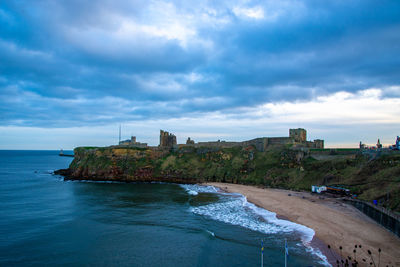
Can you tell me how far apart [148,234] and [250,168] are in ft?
145

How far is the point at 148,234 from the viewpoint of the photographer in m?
25.8

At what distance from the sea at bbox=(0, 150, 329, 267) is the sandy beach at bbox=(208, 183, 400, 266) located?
5.75 feet

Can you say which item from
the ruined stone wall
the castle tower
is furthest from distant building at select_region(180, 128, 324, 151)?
the ruined stone wall

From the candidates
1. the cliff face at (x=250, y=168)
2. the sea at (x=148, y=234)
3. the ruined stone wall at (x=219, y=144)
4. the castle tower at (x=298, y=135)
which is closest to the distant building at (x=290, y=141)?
the castle tower at (x=298, y=135)

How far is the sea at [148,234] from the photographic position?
65.4ft

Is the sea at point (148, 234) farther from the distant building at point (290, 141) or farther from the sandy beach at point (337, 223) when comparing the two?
the distant building at point (290, 141)

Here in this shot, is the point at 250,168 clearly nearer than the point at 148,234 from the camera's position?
No

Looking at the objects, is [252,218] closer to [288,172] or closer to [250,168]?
[288,172]

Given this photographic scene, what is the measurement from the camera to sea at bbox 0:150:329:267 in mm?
19922

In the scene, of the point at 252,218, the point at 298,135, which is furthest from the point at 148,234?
the point at 298,135

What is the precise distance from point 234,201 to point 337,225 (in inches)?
681

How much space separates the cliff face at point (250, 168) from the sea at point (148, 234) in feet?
51.7

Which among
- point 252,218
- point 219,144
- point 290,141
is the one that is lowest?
point 252,218

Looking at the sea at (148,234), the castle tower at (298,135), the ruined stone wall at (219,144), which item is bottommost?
the sea at (148,234)
